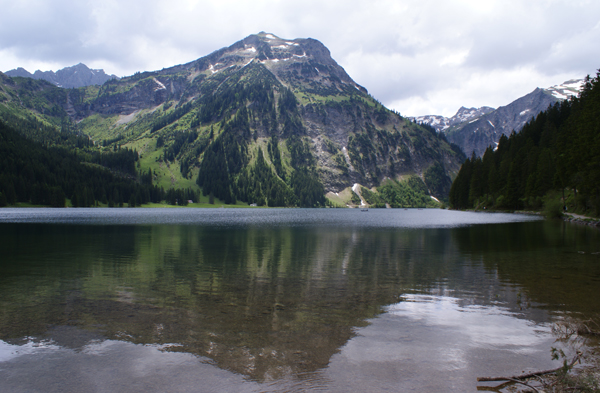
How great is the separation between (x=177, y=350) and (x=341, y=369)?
16.0ft

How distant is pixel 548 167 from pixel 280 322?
110 meters

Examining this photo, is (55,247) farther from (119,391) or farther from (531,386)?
(531,386)

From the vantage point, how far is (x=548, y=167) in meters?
99.5

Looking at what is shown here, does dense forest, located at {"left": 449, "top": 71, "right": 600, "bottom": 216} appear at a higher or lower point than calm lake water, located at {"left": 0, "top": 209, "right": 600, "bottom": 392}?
higher

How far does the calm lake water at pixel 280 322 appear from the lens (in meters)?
9.20

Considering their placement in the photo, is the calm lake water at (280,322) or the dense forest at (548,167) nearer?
the calm lake water at (280,322)

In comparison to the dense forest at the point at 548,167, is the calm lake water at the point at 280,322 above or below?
below

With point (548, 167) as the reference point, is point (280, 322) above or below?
below

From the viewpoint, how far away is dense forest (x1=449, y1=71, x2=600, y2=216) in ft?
215

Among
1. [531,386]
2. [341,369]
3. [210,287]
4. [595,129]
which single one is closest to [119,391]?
A: [341,369]

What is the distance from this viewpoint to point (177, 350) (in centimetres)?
1083

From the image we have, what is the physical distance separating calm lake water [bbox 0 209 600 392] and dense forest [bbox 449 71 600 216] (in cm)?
4885

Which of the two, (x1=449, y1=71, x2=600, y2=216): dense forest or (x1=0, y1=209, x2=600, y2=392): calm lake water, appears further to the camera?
(x1=449, y1=71, x2=600, y2=216): dense forest

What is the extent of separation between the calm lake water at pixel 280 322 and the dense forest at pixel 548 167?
48.9 meters
